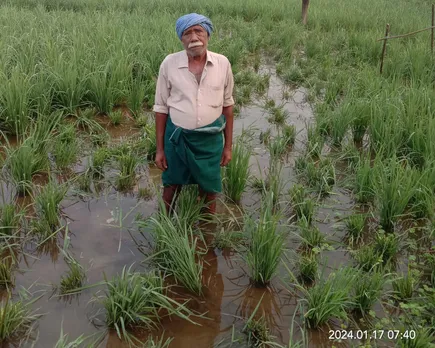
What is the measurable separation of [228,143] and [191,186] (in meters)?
0.39

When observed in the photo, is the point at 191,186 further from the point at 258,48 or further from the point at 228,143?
the point at 258,48

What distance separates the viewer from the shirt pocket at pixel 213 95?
232 centimetres

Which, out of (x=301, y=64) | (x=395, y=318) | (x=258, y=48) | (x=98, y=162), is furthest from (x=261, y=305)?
(x=258, y=48)

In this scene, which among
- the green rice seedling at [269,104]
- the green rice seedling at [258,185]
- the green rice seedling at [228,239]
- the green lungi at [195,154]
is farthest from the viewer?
the green rice seedling at [269,104]

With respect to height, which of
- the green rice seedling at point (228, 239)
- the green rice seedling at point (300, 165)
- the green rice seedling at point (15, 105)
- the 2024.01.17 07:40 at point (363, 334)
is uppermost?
the green rice seedling at point (15, 105)

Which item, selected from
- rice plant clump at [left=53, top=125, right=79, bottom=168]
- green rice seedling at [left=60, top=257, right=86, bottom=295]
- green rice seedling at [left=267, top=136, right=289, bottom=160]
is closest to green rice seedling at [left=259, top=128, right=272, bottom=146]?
green rice seedling at [left=267, top=136, right=289, bottom=160]

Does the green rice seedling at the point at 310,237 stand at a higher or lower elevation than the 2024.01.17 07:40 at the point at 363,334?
higher

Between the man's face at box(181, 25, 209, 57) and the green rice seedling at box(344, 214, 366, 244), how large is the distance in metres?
1.39

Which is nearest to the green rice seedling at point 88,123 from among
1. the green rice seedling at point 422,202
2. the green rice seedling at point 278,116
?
the green rice seedling at point 278,116

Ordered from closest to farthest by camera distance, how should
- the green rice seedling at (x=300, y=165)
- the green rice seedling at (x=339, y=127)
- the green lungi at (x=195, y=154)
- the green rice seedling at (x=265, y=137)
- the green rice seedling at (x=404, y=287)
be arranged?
the green rice seedling at (x=404, y=287)
the green lungi at (x=195, y=154)
the green rice seedling at (x=300, y=165)
the green rice seedling at (x=339, y=127)
the green rice seedling at (x=265, y=137)

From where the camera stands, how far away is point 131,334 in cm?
192

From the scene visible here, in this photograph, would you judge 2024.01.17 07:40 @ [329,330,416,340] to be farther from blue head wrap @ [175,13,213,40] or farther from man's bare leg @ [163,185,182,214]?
blue head wrap @ [175,13,213,40]

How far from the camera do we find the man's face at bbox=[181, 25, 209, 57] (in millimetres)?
2180

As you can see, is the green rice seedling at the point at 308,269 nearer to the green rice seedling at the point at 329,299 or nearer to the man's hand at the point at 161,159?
the green rice seedling at the point at 329,299
